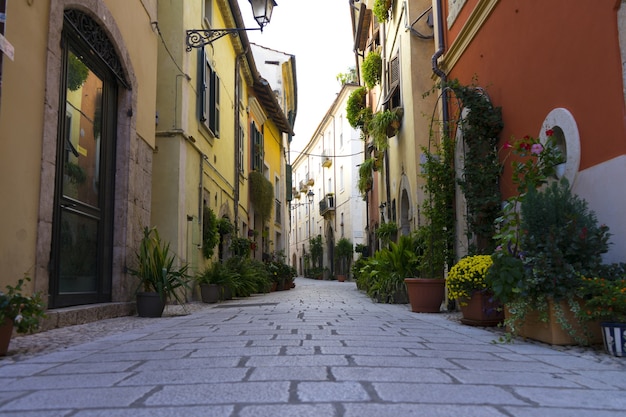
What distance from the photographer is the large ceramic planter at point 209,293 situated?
32.7 ft

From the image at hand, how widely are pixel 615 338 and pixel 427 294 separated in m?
3.99

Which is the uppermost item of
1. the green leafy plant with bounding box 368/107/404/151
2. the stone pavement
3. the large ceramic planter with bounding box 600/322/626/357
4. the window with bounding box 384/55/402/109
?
the window with bounding box 384/55/402/109

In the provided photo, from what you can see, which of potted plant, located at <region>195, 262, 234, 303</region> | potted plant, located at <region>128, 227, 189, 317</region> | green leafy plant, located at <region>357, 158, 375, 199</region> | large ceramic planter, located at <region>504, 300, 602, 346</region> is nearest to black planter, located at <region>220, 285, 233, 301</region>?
potted plant, located at <region>195, 262, 234, 303</region>

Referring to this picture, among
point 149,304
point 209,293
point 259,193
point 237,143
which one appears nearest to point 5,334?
point 149,304

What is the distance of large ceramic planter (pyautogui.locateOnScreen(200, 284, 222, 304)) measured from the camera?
997cm

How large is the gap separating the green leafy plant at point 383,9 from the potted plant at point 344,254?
56.2 ft

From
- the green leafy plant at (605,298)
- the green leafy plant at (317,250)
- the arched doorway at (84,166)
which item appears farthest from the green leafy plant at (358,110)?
the green leafy plant at (317,250)

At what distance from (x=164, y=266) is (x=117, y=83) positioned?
2.48 m

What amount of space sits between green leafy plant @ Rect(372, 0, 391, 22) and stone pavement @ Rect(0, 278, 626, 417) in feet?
34.1

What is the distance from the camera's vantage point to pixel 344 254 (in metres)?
30.5

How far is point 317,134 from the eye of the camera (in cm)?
3928

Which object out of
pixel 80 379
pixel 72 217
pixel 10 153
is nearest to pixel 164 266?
pixel 72 217

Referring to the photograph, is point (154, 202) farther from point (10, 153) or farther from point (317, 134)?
point (317, 134)

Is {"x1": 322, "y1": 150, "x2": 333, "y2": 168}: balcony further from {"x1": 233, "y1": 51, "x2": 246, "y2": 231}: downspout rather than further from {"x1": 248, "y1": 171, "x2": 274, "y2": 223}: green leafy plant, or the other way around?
{"x1": 233, "y1": 51, "x2": 246, "y2": 231}: downspout
